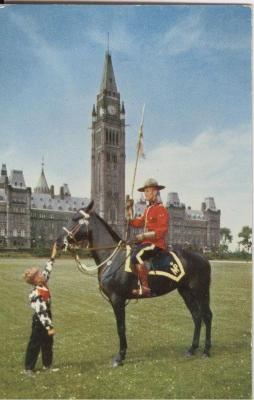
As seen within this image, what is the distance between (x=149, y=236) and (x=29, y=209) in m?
1.44

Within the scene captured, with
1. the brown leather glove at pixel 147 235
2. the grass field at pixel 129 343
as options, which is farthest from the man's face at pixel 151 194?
the grass field at pixel 129 343

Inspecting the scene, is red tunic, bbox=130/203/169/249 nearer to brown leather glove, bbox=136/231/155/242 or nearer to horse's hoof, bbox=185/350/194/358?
brown leather glove, bbox=136/231/155/242

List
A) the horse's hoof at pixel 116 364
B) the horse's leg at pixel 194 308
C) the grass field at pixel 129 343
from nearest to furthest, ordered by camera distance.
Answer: the grass field at pixel 129 343 < the horse's hoof at pixel 116 364 < the horse's leg at pixel 194 308

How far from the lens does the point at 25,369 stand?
3.13m

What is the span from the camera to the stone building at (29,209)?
11.2 feet

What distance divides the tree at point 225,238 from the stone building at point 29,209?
124cm

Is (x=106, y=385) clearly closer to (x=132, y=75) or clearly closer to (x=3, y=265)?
(x=3, y=265)

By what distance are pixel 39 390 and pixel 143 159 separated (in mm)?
1980

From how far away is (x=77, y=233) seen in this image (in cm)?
326

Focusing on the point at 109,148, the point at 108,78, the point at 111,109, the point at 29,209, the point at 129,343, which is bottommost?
the point at 129,343

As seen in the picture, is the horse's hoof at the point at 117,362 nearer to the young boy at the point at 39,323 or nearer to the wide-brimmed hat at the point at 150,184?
the young boy at the point at 39,323

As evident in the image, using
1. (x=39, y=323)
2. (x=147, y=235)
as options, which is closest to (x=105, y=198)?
(x=147, y=235)

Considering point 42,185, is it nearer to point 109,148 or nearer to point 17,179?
point 17,179

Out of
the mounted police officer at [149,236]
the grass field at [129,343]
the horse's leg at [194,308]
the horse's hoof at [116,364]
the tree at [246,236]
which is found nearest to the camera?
the grass field at [129,343]
